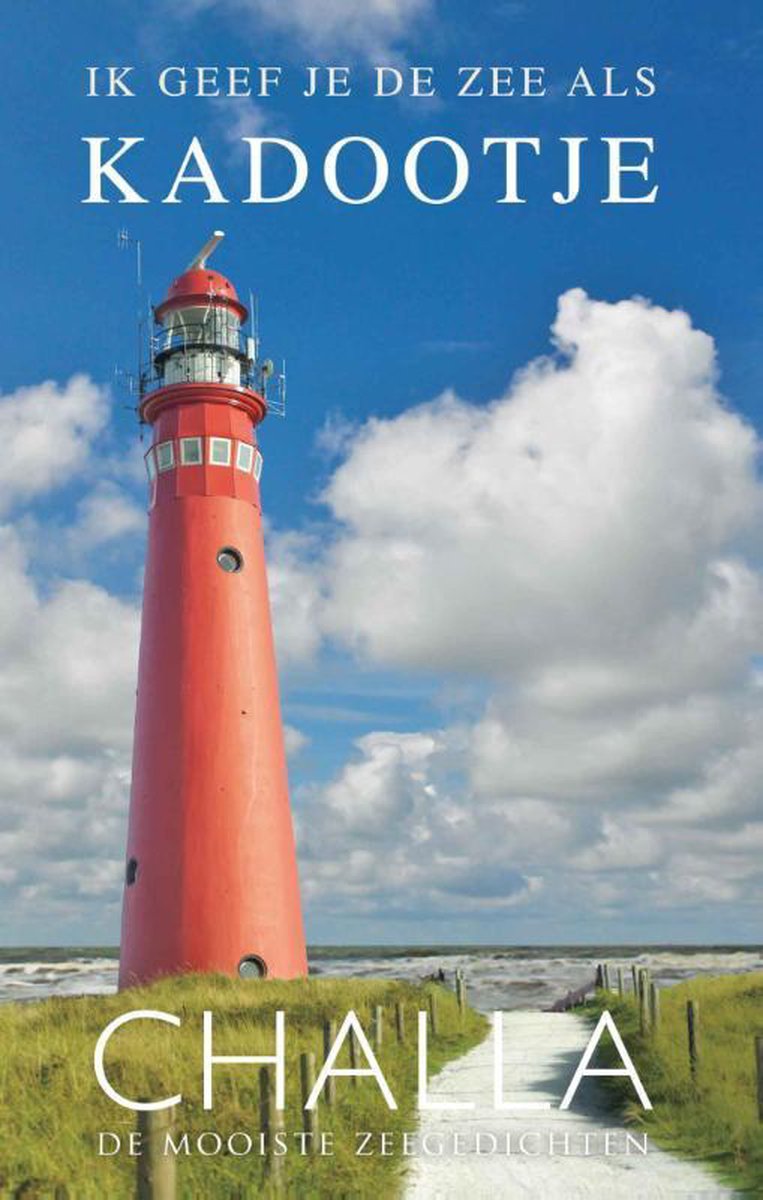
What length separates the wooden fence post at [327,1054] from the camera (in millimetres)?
11727

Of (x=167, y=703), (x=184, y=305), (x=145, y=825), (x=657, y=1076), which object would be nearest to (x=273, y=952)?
(x=145, y=825)

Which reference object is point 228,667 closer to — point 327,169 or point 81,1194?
point 327,169

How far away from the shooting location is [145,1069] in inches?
485

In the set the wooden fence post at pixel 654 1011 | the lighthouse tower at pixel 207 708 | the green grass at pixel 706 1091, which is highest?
the lighthouse tower at pixel 207 708

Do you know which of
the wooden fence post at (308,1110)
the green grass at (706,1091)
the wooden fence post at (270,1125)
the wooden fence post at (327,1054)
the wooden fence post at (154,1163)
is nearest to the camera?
the wooden fence post at (154,1163)

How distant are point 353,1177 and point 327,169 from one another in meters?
12.0

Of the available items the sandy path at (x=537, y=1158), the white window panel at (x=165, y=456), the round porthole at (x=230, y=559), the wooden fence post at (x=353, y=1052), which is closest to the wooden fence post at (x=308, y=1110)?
the sandy path at (x=537, y=1158)

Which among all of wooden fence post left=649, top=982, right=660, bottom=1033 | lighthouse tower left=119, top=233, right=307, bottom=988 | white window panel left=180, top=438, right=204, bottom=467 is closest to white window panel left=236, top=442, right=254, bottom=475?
lighthouse tower left=119, top=233, right=307, bottom=988

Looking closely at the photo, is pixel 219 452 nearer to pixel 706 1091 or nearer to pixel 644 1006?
pixel 644 1006

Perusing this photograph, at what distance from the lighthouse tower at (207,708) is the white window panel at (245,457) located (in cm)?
3

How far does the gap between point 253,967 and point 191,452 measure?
9057mm

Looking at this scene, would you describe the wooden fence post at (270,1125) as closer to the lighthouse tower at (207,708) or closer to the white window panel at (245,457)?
the lighthouse tower at (207,708)

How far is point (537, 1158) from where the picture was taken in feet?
36.2

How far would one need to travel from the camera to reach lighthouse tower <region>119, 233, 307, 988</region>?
20.0 meters
